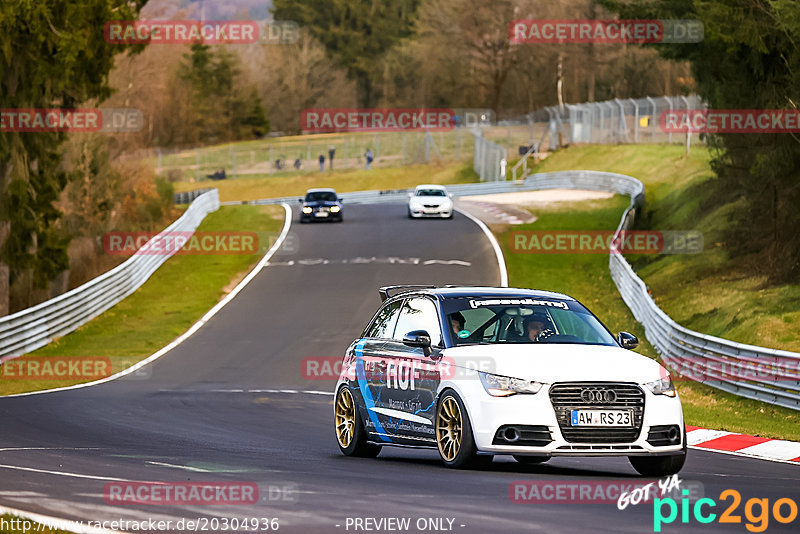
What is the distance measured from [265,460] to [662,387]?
3779mm

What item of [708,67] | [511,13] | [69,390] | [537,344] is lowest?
[69,390]

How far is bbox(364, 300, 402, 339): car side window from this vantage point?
1327cm

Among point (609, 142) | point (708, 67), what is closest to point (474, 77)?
point (609, 142)

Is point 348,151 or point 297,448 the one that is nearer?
point 297,448

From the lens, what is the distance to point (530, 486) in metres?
10.1

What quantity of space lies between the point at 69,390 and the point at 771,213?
61.2ft

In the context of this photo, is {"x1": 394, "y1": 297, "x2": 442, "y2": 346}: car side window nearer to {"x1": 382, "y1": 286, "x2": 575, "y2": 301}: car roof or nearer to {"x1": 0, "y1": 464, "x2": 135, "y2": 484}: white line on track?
{"x1": 382, "y1": 286, "x2": 575, "y2": 301}: car roof

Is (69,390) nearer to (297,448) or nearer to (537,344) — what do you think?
(297,448)

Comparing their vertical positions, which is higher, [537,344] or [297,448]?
[537,344]

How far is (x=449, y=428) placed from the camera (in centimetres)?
1142
